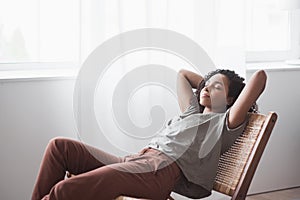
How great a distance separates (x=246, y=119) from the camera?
7.79ft

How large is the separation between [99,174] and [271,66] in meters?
1.60

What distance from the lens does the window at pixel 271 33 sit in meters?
3.59

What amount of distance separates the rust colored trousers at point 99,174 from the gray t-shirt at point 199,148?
0.15 ft

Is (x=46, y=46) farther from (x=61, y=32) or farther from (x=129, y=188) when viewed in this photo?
(x=129, y=188)

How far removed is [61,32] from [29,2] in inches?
8.6

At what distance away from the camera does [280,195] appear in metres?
3.34

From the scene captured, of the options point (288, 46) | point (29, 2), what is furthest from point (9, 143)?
point (288, 46)

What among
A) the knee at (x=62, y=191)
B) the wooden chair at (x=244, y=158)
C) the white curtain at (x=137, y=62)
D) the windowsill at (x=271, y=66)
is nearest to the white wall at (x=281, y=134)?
the windowsill at (x=271, y=66)

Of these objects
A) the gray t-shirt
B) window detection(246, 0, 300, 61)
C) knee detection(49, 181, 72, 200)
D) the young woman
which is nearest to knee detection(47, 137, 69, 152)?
the young woman

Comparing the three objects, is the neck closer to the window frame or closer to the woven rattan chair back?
the woven rattan chair back

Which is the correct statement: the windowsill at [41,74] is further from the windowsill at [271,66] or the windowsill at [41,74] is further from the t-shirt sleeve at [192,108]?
the t-shirt sleeve at [192,108]

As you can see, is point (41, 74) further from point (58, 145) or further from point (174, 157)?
point (174, 157)

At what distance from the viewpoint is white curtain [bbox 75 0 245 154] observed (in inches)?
109

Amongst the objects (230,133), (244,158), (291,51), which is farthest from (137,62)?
(291,51)
